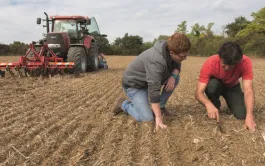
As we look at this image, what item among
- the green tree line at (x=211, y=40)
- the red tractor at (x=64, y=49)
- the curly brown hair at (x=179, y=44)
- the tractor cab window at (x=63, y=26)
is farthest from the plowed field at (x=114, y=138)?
the green tree line at (x=211, y=40)

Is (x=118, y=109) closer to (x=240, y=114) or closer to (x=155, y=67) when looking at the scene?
(x=155, y=67)

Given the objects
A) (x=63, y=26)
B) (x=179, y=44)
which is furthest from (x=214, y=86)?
(x=63, y=26)

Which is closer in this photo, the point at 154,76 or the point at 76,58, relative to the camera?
the point at 154,76

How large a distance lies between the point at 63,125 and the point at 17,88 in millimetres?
3622

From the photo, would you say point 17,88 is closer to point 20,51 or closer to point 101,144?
point 101,144

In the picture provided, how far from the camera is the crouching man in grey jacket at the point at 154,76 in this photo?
3.64 meters

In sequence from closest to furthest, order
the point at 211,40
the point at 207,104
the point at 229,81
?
the point at 207,104 < the point at 229,81 < the point at 211,40

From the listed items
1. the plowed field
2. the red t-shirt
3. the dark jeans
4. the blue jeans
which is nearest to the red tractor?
the plowed field

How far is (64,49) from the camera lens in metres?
10.5

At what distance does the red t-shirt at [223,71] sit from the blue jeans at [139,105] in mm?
602

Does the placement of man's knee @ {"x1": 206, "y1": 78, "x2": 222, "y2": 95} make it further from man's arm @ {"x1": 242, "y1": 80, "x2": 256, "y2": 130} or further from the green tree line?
Result: the green tree line

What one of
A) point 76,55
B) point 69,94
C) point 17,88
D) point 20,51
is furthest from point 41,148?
point 20,51

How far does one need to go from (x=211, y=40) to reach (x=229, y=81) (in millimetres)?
40152

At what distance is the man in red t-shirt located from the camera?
12.1ft
